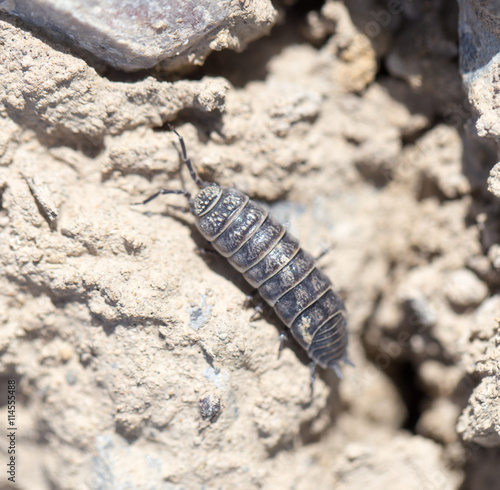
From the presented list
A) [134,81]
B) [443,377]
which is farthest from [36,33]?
[443,377]

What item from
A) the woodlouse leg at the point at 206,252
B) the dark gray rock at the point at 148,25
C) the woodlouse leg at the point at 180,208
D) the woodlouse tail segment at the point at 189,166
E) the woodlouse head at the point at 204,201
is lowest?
the woodlouse leg at the point at 206,252

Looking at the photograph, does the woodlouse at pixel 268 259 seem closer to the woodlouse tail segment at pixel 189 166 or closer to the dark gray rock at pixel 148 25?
the woodlouse tail segment at pixel 189 166

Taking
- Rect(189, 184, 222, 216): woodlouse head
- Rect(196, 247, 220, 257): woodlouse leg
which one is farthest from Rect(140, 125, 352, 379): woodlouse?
Rect(196, 247, 220, 257): woodlouse leg

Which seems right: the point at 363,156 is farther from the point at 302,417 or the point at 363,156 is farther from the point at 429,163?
the point at 302,417

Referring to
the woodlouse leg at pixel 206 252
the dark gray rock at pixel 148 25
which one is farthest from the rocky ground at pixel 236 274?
the dark gray rock at pixel 148 25

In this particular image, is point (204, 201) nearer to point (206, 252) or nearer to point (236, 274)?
point (206, 252)

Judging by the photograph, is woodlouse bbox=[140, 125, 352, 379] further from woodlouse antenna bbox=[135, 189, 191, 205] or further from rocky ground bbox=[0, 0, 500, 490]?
rocky ground bbox=[0, 0, 500, 490]
